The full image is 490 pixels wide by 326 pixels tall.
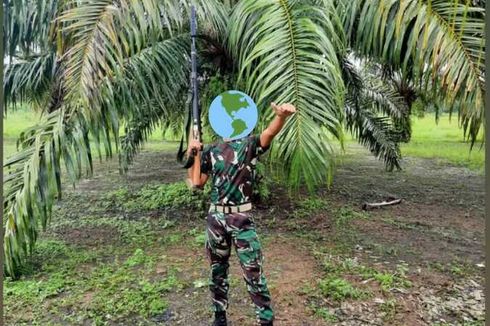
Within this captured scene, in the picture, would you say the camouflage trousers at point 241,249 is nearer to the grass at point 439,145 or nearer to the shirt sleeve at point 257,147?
the shirt sleeve at point 257,147

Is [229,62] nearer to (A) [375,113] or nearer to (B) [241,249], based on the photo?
(B) [241,249]

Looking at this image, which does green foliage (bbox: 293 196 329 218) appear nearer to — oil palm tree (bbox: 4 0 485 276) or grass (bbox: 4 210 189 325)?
grass (bbox: 4 210 189 325)

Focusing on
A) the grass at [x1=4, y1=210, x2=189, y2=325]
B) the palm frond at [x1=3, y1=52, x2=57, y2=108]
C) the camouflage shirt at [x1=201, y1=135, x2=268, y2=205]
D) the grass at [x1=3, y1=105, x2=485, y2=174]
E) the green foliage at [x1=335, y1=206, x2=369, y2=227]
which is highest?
the palm frond at [x1=3, y1=52, x2=57, y2=108]

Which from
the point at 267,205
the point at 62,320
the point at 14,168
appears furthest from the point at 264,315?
the point at 267,205

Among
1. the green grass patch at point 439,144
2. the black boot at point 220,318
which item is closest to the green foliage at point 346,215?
the black boot at point 220,318

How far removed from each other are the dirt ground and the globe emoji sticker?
1230 millimetres

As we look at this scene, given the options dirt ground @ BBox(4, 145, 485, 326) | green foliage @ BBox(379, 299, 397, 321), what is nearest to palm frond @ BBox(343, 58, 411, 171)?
dirt ground @ BBox(4, 145, 485, 326)

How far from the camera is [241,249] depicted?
1.99 meters

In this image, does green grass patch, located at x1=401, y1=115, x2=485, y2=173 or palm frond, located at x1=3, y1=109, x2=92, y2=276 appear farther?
green grass patch, located at x1=401, y1=115, x2=485, y2=173

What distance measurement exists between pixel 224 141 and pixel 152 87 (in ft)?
5.32

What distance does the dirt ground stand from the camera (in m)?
2.60

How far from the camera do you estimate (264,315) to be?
205 cm

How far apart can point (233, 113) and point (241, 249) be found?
2.04ft

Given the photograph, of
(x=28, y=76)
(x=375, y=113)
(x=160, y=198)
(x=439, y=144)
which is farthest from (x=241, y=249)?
(x=439, y=144)
